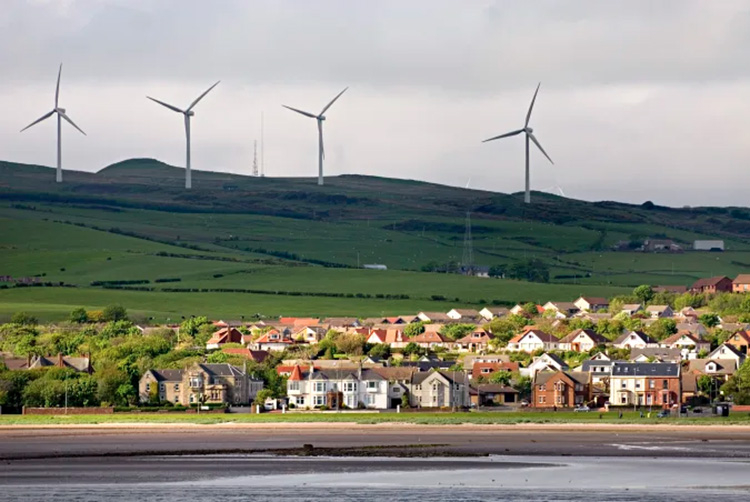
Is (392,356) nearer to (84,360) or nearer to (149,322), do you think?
(84,360)

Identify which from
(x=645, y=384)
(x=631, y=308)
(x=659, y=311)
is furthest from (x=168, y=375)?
(x=631, y=308)

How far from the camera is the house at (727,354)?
135 meters

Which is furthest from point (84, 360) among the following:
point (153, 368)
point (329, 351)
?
point (329, 351)

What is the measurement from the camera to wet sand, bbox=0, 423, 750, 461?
255 ft

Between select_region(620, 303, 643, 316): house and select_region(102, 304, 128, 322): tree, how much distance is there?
57.7 metres

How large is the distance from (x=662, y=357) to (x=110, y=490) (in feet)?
273

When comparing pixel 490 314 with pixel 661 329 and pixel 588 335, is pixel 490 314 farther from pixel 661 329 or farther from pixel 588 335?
pixel 588 335

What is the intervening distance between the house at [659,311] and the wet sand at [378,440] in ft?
279

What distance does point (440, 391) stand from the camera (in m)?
120

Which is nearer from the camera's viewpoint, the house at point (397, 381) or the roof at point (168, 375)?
the house at point (397, 381)

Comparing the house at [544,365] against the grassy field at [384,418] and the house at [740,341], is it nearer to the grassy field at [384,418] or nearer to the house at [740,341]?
the house at [740,341]

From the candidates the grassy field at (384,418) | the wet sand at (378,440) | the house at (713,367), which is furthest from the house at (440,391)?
the wet sand at (378,440)

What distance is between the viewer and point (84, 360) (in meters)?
129

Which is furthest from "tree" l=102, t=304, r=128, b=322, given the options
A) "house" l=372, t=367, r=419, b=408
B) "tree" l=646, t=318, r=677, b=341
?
"house" l=372, t=367, r=419, b=408
